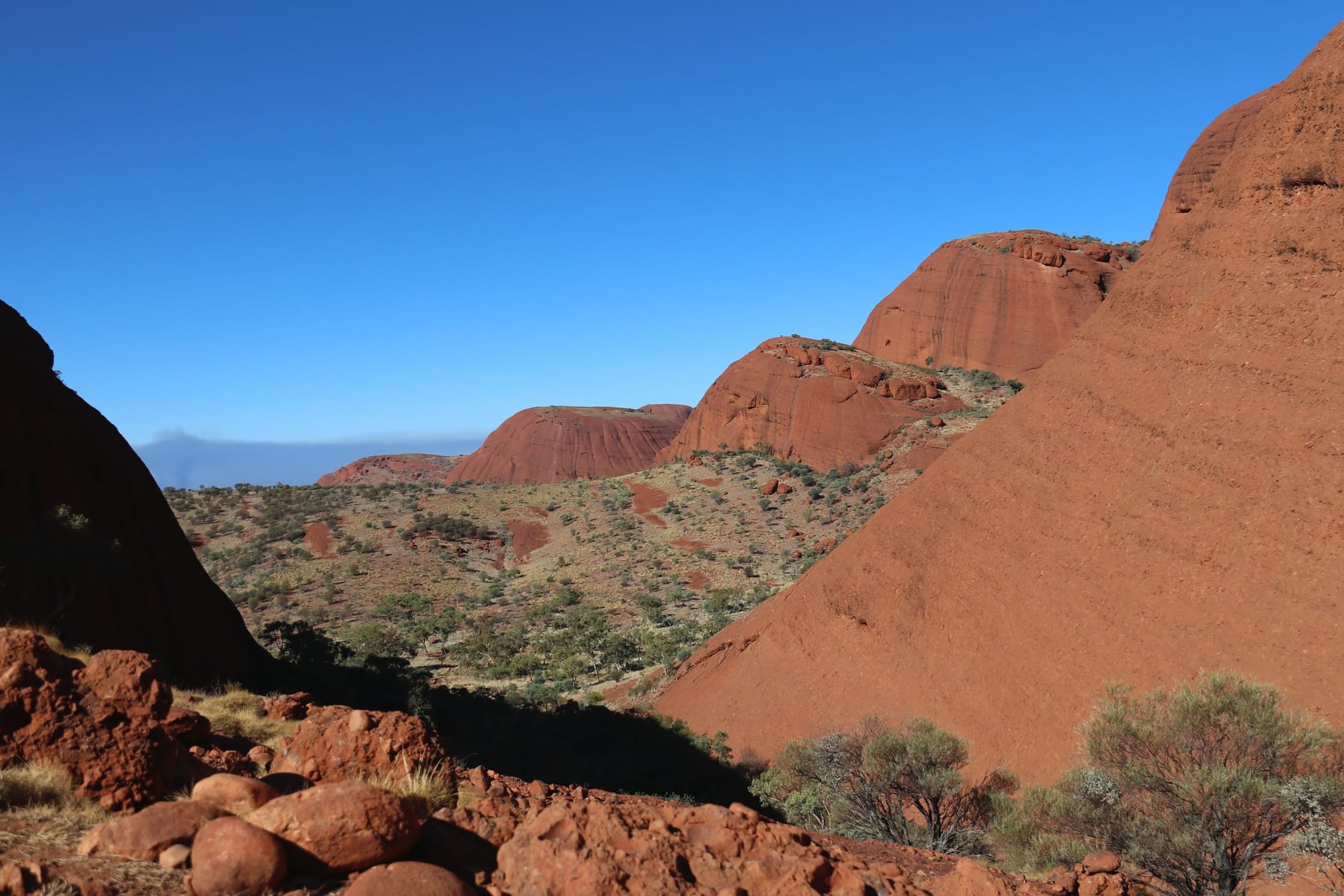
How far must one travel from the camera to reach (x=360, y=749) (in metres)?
6.15

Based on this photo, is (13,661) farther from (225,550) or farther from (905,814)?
(225,550)

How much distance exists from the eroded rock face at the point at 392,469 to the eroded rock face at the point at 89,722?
375ft

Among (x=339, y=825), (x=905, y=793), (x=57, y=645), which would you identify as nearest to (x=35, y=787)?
(x=339, y=825)

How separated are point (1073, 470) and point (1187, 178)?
1550cm

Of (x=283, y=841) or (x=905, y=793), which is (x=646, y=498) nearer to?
(x=905, y=793)

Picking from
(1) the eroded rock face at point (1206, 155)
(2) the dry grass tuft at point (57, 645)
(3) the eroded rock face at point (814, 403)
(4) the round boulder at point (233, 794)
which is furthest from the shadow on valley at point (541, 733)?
(3) the eroded rock face at point (814, 403)

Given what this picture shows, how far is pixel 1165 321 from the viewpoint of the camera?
13.7 meters

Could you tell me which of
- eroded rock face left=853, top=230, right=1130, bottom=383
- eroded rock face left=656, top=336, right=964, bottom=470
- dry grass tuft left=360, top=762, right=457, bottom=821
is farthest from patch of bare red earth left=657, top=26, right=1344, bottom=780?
eroded rock face left=853, top=230, right=1130, bottom=383

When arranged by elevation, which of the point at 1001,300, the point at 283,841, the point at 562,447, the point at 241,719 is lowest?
the point at 241,719

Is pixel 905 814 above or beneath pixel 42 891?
beneath

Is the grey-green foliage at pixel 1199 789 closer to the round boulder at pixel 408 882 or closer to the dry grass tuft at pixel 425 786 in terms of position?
the dry grass tuft at pixel 425 786

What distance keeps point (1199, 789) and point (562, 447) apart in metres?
97.3

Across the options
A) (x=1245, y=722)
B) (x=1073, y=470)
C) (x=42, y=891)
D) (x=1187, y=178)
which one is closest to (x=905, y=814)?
(x=1245, y=722)

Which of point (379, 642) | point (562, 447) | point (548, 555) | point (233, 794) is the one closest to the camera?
point (233, 794)
